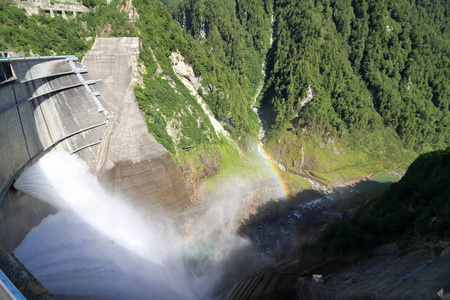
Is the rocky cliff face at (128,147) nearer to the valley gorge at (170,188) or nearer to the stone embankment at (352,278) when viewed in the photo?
the valley gorge at (170,188)

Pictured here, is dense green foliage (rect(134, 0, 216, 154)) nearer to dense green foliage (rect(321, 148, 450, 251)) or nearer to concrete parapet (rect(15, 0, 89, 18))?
concrete parapet (rect(15, 0, 89, 18))

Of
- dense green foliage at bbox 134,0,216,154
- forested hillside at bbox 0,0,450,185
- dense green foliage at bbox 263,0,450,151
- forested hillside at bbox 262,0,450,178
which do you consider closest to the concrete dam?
dense green foliage at bbox 134,0,216,154

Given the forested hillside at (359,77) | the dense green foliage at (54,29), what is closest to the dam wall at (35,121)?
the dense green foliage at (54,29)

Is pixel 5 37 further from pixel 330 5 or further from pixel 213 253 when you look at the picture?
pixel 330 5

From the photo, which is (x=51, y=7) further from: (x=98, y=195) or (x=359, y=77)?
(x=359, y=77)

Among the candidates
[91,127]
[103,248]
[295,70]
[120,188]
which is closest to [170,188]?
[120,188]

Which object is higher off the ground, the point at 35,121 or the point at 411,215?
the point at 35,121
